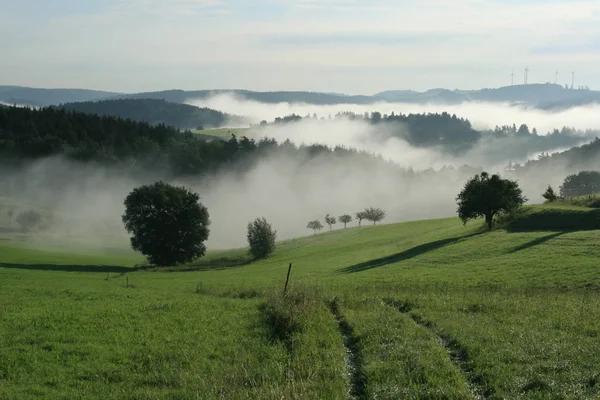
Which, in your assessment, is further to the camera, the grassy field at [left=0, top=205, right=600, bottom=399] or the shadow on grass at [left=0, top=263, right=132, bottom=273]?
the shadow on grass at [left=0, top=263, right=132, bottom=273]

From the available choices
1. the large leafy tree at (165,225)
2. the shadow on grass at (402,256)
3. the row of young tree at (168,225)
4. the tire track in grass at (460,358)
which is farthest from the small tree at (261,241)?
the tire track in grass at (460,358)

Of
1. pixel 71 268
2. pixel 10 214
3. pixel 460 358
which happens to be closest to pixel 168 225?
pixel 71 268

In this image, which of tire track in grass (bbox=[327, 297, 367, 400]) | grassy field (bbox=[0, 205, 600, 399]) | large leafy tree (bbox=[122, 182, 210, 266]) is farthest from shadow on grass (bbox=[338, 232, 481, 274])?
tire track in grass (bbox=[327, 297, 367, 400])

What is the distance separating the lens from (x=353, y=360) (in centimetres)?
1992

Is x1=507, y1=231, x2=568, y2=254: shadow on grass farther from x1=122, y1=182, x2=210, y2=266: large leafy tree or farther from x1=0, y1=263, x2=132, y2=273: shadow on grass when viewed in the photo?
x1=122, y1=182, x2=210, y2=266: large leafy tree

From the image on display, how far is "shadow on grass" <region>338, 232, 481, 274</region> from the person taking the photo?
2571 inches

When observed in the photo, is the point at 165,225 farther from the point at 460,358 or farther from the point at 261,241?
the point at 460,358

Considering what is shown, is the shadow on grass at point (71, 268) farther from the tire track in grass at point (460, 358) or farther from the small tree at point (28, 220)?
the small tree at point (28, 220)

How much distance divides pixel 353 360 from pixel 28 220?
152685 millimetres

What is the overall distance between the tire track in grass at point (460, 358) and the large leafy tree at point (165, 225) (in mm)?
70991

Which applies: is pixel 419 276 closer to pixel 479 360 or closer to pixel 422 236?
pixel 479 360

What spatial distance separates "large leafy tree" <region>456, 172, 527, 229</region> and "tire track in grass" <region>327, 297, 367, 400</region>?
203 feet

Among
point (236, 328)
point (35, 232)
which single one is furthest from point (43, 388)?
point (35, 232)

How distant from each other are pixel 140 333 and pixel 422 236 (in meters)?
73.6
